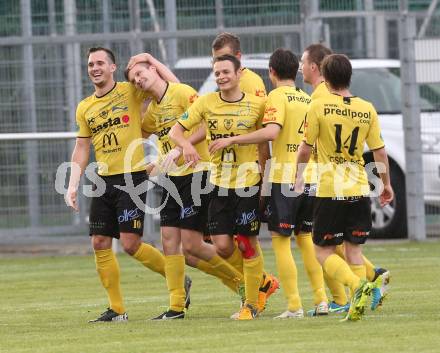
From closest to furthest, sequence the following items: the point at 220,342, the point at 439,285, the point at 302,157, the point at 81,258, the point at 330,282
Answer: the point at 220,342, the point at 302,157, the point at 330,282, the point at 439,285, the point at 81,258

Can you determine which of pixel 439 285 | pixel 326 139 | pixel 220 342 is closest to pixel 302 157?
pixel 326 139

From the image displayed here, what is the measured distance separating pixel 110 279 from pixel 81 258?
22.0 feet

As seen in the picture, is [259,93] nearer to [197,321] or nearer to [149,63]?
[149,63]

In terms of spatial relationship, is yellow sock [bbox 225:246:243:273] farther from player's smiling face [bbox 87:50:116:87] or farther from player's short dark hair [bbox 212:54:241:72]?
player's smiling face [bbox 87:50:116:87]

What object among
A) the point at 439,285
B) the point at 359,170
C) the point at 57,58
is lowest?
the point at 439,285

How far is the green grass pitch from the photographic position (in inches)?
334

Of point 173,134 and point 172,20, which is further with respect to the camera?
point 172,20

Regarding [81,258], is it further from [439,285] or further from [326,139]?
[326,139]

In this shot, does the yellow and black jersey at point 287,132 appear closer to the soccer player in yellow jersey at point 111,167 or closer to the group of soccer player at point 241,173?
the group of soccer player at point 241,173

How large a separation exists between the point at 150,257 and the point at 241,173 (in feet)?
4.17

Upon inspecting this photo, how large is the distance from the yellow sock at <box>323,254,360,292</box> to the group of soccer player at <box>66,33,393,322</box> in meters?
0.01

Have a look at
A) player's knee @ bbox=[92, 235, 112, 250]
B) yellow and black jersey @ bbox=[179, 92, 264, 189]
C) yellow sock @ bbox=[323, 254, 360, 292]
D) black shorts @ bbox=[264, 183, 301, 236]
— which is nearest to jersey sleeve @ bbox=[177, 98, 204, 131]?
yellow and black jersey @ bbox=[179, 92, 264, 189]

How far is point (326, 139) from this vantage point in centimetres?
977

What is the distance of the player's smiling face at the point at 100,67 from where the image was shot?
10602 mm
